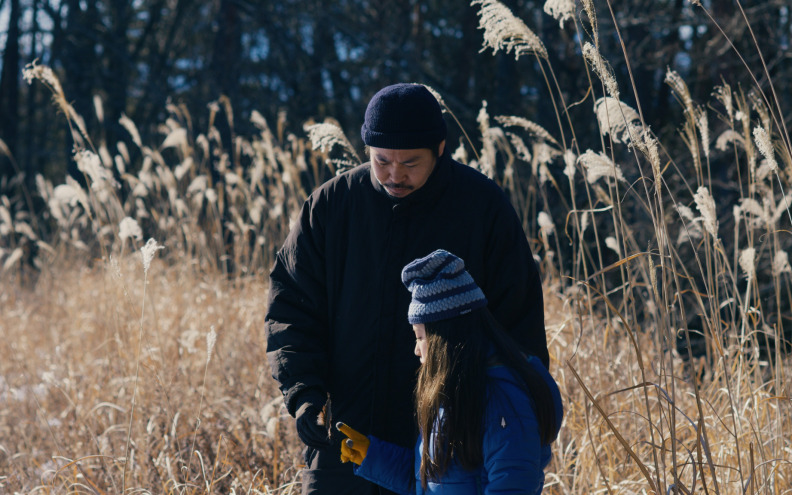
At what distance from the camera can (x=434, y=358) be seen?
1.66 m

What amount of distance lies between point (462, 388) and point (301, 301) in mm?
703

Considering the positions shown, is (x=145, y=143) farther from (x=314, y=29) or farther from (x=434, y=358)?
(x=434, y=358)

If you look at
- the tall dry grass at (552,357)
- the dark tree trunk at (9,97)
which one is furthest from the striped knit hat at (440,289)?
the dark tree trunk at (9,97)

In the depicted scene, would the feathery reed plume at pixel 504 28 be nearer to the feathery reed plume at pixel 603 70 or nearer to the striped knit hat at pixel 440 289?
the feathery reed plume at pixel 603 70

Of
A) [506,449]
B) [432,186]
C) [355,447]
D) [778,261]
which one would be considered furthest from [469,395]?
[778,261]

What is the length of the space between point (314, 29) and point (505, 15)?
890 cm

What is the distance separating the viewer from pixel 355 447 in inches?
72.0

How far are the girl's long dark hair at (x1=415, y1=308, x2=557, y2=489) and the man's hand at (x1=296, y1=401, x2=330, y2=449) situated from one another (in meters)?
0.34

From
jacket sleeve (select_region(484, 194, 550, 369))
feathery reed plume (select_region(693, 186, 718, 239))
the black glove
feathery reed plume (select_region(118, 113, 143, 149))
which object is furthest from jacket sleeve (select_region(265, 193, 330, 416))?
feathery reed plume (select_region(118, 113, 143, 149))

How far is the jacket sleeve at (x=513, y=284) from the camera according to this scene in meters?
2.01

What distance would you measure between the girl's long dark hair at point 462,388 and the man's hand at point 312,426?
13.2 inches

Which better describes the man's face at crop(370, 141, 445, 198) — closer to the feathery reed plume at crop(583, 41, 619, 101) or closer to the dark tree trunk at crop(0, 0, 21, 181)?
the feathery reed plume at crop(583, 41, 619, 101)

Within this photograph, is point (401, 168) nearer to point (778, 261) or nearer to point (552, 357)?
A: point (552, 357)

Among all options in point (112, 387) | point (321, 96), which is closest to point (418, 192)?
point (112, 387)
